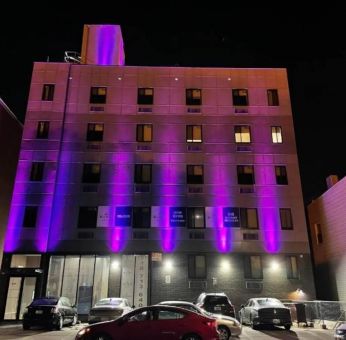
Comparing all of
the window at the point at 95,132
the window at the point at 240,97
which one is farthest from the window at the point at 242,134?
the window at the point at 95,132

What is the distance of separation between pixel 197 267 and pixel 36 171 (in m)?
13.7

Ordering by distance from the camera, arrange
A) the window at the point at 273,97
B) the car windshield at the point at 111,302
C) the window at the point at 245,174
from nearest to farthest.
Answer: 1. the car windshield at the point at 111,302
2. the window at the point at 245,174
3. the window at the point at 273,97

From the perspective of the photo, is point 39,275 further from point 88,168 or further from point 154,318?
point 154,318

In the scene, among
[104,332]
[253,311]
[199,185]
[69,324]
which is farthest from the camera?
[199,185]

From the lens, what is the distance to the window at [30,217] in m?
25.2

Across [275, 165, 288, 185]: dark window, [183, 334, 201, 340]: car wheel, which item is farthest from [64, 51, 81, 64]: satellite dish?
[183, 334, 201, 340]: car wheel

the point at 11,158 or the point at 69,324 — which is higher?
the point at 11,158

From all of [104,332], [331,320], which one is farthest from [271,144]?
[104,332]

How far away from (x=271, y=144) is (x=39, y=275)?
763 inches

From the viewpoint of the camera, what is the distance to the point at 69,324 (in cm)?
1961

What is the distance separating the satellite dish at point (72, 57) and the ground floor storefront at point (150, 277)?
60.2ft

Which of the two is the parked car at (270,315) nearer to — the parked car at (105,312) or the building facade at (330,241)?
the parked car at (105,312)

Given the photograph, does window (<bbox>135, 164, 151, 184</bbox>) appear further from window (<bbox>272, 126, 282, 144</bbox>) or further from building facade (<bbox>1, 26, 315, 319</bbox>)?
window (<bbox>272, 126, 282, 144</bbox>)

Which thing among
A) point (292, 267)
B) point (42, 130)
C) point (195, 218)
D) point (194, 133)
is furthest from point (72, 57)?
point (292, 267)
